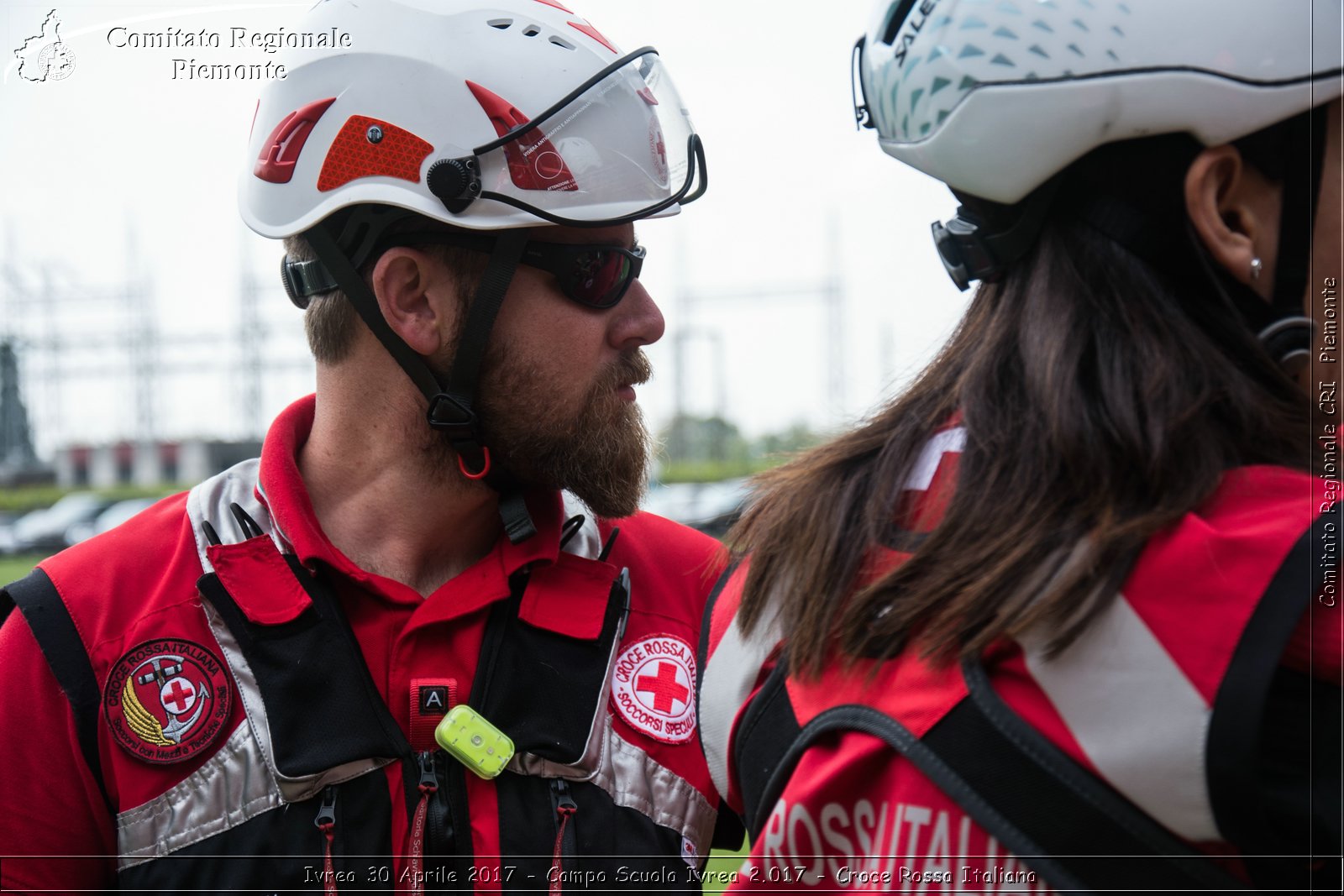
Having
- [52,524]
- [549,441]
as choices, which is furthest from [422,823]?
[52,524]

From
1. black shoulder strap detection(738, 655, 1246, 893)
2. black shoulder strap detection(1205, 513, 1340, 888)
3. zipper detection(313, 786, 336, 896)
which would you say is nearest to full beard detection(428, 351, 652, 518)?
zipper detection(313, 786, 336, 896)

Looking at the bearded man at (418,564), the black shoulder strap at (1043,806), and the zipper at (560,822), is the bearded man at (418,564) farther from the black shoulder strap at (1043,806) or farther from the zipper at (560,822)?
the black shoulder strap at (1043,806)

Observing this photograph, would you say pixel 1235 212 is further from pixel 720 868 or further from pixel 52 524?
pixel 52 524

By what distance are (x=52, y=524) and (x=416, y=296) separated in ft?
95.2

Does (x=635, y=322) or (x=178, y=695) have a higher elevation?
(x=635, y=322)

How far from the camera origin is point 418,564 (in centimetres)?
263

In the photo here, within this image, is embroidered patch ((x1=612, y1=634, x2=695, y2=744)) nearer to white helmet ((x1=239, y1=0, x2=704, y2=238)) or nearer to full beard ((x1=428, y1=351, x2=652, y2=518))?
full beard ((x1=428, y1=351, x2=652, y2=518))

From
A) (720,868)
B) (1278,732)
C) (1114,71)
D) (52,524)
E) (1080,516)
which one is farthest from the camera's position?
(52,524)

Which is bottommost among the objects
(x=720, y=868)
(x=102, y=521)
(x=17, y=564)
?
(x=102, y=521)

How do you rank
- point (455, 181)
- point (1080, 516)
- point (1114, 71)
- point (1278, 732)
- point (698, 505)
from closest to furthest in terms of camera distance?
point (1278, 732)
point (1080, 516)
point (1114, 71)
point (455, 181)
point (698, 505)

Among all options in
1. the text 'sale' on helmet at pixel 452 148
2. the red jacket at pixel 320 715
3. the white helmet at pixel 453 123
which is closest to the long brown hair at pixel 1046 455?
the red jacket at pixel 320 715

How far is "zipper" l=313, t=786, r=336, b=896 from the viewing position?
83.7 inches

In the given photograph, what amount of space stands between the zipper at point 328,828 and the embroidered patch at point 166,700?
10.2 inches

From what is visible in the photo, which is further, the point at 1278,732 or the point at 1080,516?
the point at 1080,516
